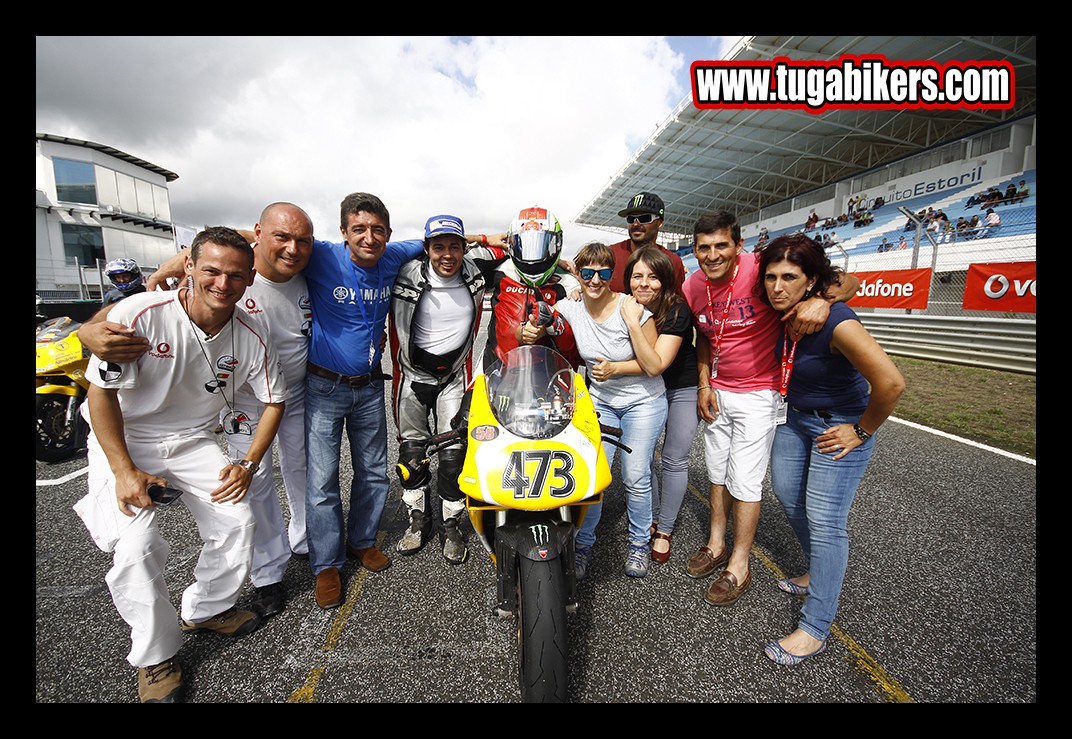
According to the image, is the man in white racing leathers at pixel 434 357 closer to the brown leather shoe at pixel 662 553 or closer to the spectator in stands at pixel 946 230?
the brown leather shoe at pixel 662 553

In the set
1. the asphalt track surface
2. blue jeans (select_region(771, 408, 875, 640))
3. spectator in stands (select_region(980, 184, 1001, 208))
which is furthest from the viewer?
spectator in stands (select_region(980, 184, 1001, 208))

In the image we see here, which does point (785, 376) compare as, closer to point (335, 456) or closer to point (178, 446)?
point (335, 456)

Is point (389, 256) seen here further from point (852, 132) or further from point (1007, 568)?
point (852, 132)

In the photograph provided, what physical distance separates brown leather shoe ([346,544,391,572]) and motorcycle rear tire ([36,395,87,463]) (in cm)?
389

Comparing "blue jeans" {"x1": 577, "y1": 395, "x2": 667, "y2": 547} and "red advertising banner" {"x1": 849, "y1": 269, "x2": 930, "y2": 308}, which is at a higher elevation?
"red advertising banner" {"x1": 849, "y1": 269, "x2": 930, "y2": 308}

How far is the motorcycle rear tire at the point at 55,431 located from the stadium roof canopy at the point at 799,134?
20.2 meters

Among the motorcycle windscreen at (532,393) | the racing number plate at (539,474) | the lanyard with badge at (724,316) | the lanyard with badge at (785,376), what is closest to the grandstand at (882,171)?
the lanyard with badge at (724,316)

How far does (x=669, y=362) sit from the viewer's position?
8.86 ft

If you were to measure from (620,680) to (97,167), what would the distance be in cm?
3918

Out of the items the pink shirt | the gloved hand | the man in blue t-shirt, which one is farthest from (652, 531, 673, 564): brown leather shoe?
the man in blue t-shirt

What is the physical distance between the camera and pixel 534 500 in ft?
6.15

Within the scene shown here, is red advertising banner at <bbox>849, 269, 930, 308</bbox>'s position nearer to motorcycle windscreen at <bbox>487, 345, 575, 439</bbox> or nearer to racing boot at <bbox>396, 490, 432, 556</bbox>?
motorcycle windscreen at <bbox>487, 345, 575, 439</bbox>

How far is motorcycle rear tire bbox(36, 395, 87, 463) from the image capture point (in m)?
4.45

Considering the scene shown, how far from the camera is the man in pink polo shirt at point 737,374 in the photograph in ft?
8.45
